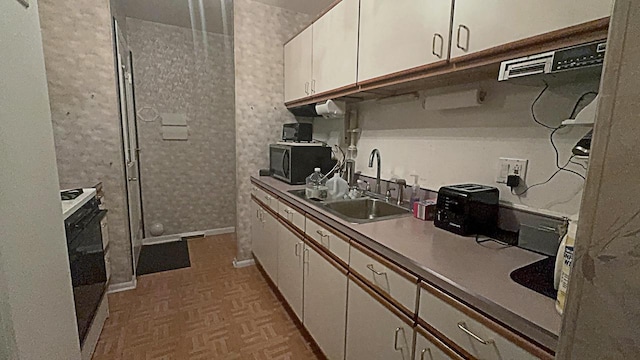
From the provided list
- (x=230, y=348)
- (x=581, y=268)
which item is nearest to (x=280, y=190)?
(x=230, y=348)

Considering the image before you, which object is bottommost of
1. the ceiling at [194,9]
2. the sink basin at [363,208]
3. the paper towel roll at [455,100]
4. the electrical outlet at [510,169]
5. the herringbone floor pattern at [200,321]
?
the herringbone floor pattern at [200,321]

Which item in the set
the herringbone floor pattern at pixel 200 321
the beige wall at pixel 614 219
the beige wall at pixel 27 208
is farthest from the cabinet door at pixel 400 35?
the herringbone floor pattern at pixel 200 321

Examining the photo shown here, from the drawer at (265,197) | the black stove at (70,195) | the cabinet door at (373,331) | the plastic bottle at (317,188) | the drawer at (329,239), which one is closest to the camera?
the cabinet door at (373,331)

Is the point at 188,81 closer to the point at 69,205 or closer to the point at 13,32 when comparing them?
the point at 69,205

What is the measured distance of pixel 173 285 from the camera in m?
2.58

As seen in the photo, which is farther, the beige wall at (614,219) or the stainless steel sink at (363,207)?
the stainless steel sink at (363,207)

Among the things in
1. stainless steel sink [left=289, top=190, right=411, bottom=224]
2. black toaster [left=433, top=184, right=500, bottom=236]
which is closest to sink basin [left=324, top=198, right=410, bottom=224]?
stainless steel sink [left=289, top=190, right=411, bottom=224]

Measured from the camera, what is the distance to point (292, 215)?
1.97 meters

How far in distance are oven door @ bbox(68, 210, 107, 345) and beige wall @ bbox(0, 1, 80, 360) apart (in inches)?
20.3

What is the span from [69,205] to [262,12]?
2.18 m

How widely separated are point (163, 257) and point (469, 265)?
3139 millimetres

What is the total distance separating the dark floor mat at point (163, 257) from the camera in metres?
2.91

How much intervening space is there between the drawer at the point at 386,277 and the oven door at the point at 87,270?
136 centimetres

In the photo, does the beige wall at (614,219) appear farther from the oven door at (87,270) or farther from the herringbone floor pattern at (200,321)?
the oven door at (87,270)
